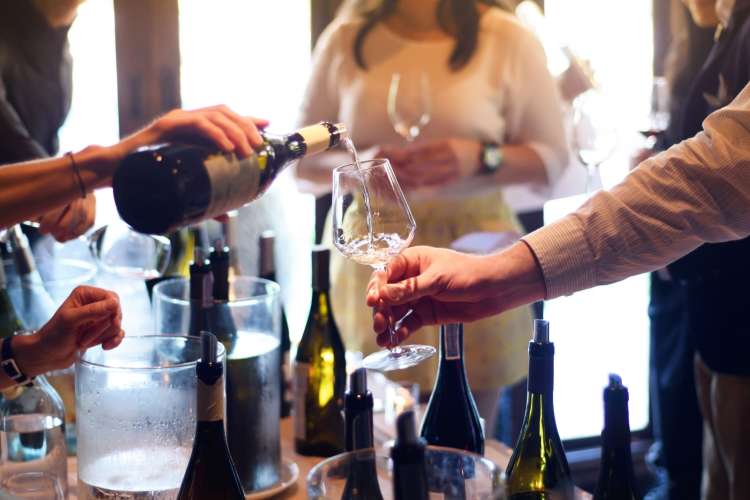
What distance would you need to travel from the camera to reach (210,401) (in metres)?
0.90

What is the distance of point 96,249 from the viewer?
4.66 ft

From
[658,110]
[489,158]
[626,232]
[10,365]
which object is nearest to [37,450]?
[10,365]

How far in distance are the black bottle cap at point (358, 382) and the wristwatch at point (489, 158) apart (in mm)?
1402

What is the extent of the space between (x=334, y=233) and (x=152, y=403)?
280 millimetres

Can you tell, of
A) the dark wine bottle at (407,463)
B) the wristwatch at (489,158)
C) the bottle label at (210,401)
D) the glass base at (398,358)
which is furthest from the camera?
the wristwatch at (489,158)

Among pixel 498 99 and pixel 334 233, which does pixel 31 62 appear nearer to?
pixel 498 99

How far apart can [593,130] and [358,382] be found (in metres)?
1.40

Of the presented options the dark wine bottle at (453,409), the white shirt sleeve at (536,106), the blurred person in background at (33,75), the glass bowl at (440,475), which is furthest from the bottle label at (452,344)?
the blurred person in background at (33,75)

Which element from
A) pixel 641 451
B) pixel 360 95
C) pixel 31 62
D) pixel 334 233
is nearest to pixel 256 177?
pixel 334 233

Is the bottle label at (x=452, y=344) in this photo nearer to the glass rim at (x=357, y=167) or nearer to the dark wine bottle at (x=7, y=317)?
the glass rim at (x=357, y=167)

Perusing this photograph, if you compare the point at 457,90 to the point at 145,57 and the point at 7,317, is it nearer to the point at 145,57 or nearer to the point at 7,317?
the point at 145,57

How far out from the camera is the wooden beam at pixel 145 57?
2.60 m

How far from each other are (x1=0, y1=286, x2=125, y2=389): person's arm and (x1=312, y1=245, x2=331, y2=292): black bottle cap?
16.5 inches

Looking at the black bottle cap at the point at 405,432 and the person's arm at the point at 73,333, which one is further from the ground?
the black bottle cap at the point at 405,432
